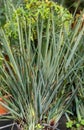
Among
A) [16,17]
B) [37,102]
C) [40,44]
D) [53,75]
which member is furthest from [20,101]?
[16,17]

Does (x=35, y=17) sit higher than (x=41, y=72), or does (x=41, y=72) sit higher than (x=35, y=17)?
(x=35, y=17)

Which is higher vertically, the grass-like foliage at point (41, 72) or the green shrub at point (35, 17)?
the green shrub at point (35, 17)

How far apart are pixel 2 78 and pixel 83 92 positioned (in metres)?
0.60

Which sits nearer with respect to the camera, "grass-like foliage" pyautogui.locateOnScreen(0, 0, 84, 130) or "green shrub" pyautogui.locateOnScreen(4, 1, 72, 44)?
"grass-like foliage" pyautogui.locateOnScreen(0, 0, 84, 130)

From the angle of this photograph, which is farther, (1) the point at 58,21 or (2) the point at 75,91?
(1) the point at 58,21

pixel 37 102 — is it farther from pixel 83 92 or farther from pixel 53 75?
pixel 83 92

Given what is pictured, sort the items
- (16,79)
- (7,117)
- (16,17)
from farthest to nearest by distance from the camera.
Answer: (16,17) < (16,79) < (7,117)

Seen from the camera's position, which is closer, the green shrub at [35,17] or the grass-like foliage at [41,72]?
the grass-like foliage at [41,72]

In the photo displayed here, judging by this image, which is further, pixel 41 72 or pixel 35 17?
pixel 35 17

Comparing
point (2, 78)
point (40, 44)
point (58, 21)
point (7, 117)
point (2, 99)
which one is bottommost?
point (7, 117)

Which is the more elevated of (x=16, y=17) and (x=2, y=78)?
(x=16, y=17)

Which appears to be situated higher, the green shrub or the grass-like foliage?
the green shrub

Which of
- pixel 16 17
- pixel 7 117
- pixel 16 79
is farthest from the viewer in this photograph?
pixel 16 17

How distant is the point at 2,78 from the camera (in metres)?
2.12
